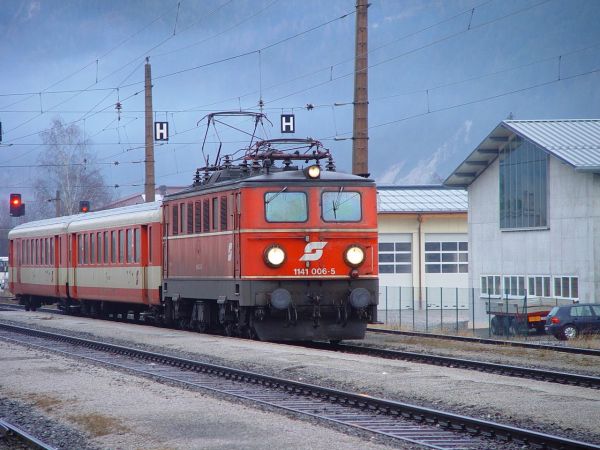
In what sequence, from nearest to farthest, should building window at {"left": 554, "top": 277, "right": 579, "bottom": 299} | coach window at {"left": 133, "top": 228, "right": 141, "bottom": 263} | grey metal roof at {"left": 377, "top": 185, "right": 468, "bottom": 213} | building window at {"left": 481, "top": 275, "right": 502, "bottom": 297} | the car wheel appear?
1. coach window at {"left": 133, "top": 228, "right": 141, "bottom": 263}
2. the car wheel
3. building window at {"left": 554, "top": 277, "right": 579, "bottom": 299}
4. building window at {"left": 481, "top": 275, "right": 502, "bottom": 297}
5. grey metal roof at {"left": 377, "top": 185, "right": 468, "bottom": 213}

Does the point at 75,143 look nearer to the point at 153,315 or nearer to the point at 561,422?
the point at 153,315

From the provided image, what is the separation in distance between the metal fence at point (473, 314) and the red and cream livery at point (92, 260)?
702 cm

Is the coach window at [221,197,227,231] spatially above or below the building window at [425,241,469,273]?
above

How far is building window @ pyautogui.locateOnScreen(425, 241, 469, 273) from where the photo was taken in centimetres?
5809

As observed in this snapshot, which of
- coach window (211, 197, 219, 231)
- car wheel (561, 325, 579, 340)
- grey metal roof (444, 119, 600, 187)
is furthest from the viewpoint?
grey metal roof (444, 119, 600, 187)

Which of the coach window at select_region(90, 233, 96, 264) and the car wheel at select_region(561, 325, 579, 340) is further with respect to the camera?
the coach window at select_region(90, 233, 96, 264)

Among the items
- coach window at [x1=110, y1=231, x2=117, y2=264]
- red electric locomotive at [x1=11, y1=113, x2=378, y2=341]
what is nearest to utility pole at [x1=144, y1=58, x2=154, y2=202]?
coach window at [x1=110, y1=231, x2=117, y2=264]

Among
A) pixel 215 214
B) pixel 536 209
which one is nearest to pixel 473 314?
pixel 215 214

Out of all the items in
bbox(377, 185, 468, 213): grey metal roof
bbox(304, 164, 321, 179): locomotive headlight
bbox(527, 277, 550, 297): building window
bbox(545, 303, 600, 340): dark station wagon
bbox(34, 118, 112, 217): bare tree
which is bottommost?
bbox(545, 303, 600, 340): dark station wagon

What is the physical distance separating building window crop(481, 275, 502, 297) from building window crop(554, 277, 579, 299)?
3.98 m

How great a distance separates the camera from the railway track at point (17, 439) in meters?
11.3

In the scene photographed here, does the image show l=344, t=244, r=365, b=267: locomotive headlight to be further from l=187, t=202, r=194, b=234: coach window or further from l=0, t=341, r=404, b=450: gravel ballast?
l=0, t=341, r=404, b=450: gravel ballast

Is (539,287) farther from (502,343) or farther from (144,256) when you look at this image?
(502,343)

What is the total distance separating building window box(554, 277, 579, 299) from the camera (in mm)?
41125
